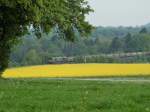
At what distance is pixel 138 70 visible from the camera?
54312mm

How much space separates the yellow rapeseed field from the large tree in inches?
378

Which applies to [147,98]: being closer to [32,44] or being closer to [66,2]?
[66,2]

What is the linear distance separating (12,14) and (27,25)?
385cm

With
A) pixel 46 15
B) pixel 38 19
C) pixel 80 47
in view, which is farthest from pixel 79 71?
pixel 80 47

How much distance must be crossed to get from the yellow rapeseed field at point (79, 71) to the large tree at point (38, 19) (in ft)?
31.5

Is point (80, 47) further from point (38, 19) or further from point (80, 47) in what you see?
point (38, 19)

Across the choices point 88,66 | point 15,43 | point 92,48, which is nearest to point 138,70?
point 88,66

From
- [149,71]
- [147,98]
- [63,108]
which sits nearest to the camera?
[63,108]

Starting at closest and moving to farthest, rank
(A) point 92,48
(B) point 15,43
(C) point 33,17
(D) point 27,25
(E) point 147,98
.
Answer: (E) point 147,98, (C) point 33,17, (D) point 27,25, (B) point 15,43, (A) point 92,48

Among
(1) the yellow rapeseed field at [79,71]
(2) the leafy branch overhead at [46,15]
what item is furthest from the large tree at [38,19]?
(1) the yellow rapeseed field at [79,71]

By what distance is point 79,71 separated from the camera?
56781mm

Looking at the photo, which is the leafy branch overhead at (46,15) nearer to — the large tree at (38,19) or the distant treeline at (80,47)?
the large tree at (38,19)

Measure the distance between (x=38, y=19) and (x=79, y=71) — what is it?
22.8m

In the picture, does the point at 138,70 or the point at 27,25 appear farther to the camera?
the point at 138,70
